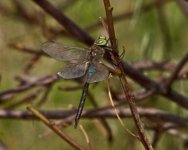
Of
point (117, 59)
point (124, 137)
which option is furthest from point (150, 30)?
point (117, 59)

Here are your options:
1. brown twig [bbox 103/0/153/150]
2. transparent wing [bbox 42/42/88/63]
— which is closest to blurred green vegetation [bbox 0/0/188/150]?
transparent wing [bbox 42/42/88/63]

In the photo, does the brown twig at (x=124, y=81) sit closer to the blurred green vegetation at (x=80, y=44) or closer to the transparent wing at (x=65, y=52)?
the transparent wing at (x=65, y=52)

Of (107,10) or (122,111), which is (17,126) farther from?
(107,10)

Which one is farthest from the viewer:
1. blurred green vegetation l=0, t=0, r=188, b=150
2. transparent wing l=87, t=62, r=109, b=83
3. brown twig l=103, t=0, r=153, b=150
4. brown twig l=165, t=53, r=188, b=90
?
blurred green vegetation l=0, t=0, r=188, b=150

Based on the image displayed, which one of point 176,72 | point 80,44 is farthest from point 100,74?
point 80,44

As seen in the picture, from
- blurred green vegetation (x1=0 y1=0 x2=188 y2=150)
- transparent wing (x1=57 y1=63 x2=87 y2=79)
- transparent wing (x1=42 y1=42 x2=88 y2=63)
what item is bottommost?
blurred green vegetation (x1=0 y1=0 x2=188 y2=150)

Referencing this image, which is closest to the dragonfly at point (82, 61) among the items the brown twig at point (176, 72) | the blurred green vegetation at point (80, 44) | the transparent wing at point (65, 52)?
the transparent wing at point (65, 52)

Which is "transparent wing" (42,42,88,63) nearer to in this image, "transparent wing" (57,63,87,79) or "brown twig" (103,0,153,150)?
"transparent wing" (57,63,87,79)

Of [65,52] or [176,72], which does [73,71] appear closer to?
[65,52]
